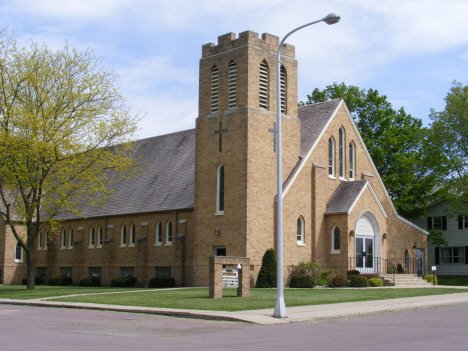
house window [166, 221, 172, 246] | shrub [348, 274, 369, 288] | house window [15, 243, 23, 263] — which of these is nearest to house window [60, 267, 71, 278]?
house window [15, 243, 23, 263]

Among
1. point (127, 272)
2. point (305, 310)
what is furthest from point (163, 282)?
point (305, 310)

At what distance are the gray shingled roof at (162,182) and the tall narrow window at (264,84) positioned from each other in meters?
7.97

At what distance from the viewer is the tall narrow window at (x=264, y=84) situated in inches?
1355

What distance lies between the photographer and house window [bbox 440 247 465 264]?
185ft

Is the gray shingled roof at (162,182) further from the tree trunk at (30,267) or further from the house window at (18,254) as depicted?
the tree trunk at (30,267)

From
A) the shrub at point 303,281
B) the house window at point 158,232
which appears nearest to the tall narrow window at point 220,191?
the shrub at point 303,281

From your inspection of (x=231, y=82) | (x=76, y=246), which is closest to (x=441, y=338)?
(x=231, y=82)

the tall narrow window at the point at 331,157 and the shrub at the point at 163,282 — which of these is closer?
the shrub at the point at 163,282

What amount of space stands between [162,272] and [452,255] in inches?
1231

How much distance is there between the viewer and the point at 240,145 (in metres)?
33.2

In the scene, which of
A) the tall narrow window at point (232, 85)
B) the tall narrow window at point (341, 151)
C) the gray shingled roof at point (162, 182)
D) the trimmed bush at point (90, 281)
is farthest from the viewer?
the trimmed bush at point (90, 281)

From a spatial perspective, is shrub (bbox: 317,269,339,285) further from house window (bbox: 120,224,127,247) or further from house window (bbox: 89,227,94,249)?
house window (bbox: 89,227,94,249)

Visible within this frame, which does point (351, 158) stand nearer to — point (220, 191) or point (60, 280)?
point (220, 191)

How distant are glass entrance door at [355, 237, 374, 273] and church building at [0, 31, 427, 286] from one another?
61 mm
